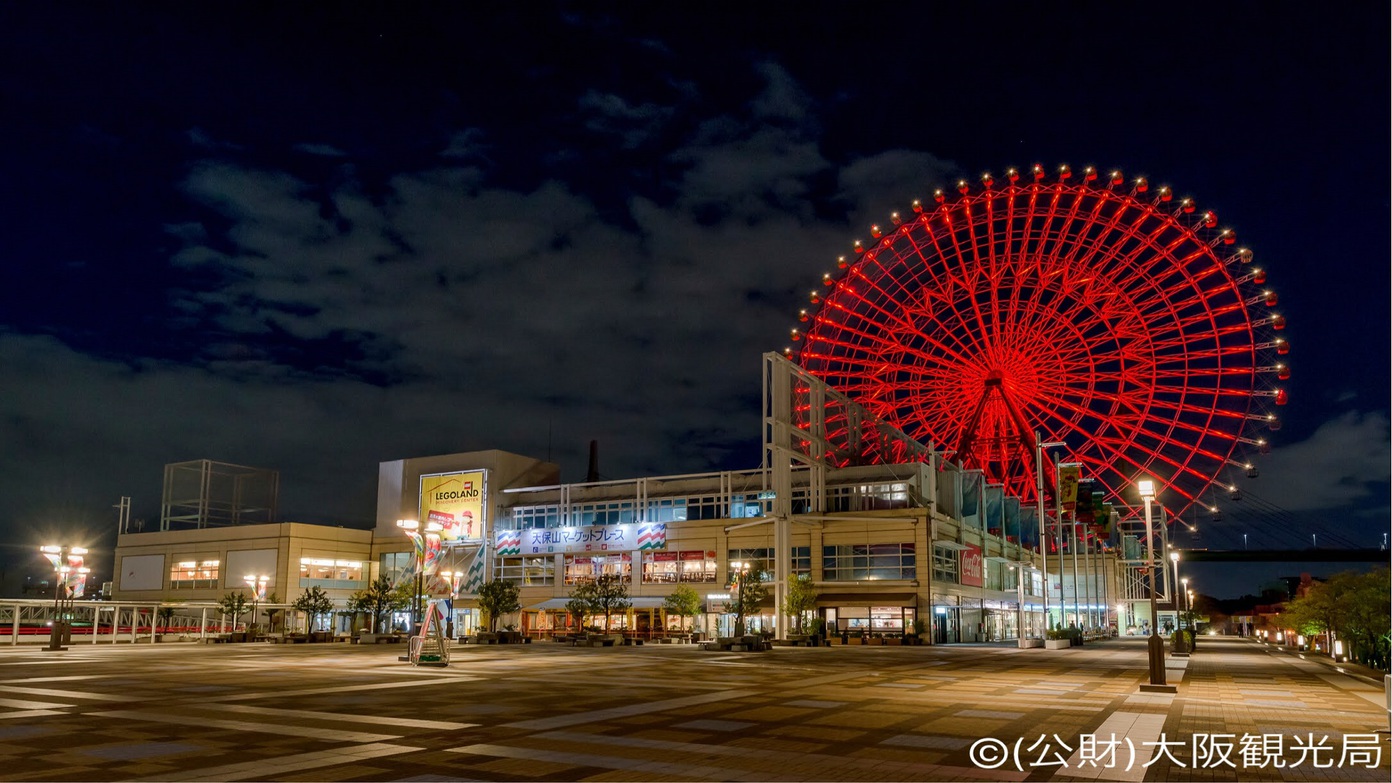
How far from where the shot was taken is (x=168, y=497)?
10062cm

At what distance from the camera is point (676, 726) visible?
1761 centimetres

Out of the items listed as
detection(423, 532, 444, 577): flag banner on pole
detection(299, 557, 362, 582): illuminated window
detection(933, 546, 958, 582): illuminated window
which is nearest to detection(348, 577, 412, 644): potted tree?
detection(299, 557, 362, 582): illuminated window

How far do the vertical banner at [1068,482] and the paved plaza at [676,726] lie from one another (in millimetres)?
32144

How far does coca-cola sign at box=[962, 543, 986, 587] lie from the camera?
77250 millimetres

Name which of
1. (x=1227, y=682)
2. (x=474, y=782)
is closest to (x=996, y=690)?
(x=1227, y=682)

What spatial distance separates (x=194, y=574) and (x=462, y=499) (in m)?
29.7

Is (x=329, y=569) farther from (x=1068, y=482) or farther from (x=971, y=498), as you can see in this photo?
(x=1068, y=482)

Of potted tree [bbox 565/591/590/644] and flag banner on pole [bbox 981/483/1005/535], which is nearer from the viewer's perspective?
potted tree [bbox 565/591/590/644]

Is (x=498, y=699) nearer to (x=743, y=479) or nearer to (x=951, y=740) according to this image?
(x=951, y=740)

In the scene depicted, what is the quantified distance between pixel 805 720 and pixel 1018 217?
53.6 meters

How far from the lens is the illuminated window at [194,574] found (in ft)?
318

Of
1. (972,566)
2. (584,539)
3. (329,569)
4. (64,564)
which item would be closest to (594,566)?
(584,539)

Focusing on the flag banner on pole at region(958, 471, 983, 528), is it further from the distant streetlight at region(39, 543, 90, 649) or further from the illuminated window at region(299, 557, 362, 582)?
the distant streetlight at region(39, 543, 90, 649)

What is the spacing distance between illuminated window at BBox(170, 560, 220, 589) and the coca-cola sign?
68.9 meters
